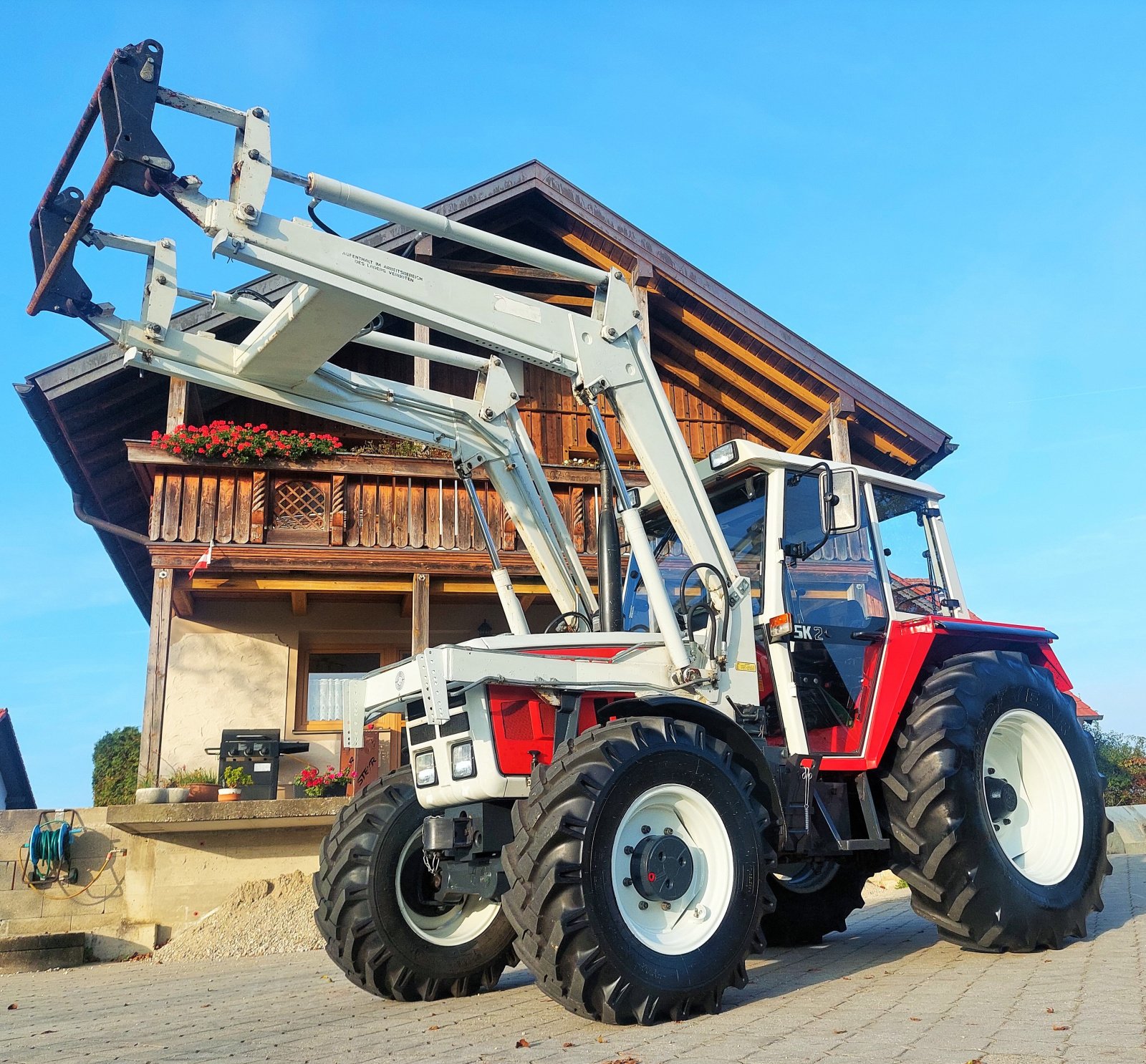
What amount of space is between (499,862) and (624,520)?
1.60 m

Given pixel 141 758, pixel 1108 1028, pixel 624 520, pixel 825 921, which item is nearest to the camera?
pixel 1108 1028

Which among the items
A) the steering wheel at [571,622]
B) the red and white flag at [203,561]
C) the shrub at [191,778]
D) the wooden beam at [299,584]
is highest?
the red and white flag at [203,561]

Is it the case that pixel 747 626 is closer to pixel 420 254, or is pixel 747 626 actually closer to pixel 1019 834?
pixel 1019 834

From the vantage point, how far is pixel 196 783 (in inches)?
Answer: 441

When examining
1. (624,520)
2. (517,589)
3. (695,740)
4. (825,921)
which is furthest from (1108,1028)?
(517,589)

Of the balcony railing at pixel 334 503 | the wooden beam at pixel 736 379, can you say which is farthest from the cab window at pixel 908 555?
the wooden beam at pixel 736 379

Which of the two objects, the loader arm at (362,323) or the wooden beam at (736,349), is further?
the wooden beam at (736,349)

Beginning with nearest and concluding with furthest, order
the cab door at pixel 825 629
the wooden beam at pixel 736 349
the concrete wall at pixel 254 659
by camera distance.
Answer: the cab door at pixel 825 629
the concrete wall at pixel 254 659
the wooden beam at pixel 736 349

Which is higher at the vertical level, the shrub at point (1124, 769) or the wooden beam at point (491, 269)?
the wooden beam at point (491, 269)

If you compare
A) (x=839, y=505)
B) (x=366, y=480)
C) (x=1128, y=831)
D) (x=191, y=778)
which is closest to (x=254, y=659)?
(x=191, y=778)

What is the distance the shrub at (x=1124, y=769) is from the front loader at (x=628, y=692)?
11.8 meters

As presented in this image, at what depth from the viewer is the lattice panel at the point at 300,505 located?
11750 millimetres

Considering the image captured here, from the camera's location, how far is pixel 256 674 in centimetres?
1347

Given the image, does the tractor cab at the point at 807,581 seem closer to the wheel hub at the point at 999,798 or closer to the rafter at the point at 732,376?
the wheel hub at the point at 999,798
